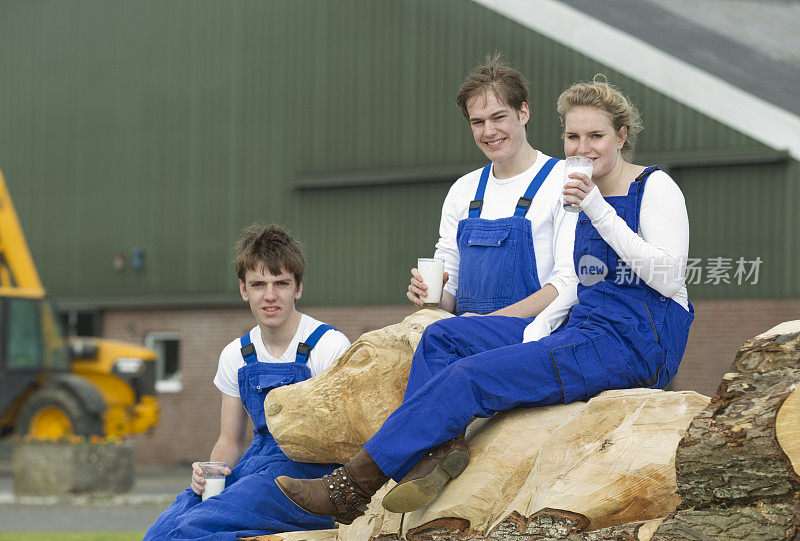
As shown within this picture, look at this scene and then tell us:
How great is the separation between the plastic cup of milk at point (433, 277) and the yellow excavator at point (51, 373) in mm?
13067

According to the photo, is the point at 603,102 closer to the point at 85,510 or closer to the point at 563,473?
the point at 563,473

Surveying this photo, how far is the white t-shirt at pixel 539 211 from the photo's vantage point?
5117 millimetres

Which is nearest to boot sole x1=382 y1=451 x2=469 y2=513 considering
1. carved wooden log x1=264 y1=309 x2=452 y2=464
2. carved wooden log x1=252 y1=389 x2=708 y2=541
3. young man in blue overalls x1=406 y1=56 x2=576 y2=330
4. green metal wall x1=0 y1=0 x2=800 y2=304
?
carved wooden log x1=252 y1=389 x2=708 y2=541

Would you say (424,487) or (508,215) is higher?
(508,215)

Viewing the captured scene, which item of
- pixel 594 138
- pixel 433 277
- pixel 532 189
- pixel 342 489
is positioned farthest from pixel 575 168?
pixel 342 489

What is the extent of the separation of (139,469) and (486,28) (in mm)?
10119

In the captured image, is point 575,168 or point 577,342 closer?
point 575,168

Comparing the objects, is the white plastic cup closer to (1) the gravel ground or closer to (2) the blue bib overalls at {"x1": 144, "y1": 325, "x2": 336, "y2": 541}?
(2) the blue bib overalls at {"x1": 144, "y1": 325, "x2": 336, "y2": 541}

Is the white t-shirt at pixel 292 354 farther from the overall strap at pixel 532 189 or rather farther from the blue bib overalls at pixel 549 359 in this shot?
the overall strap at pixel 532 189

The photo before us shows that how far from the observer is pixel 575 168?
14.6ft

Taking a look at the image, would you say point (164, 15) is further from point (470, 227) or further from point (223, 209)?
point (470, 227)

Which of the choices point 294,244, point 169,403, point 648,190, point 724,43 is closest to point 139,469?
point 169,403

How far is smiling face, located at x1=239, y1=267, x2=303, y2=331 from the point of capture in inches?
216

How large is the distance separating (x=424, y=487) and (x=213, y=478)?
1.34m
